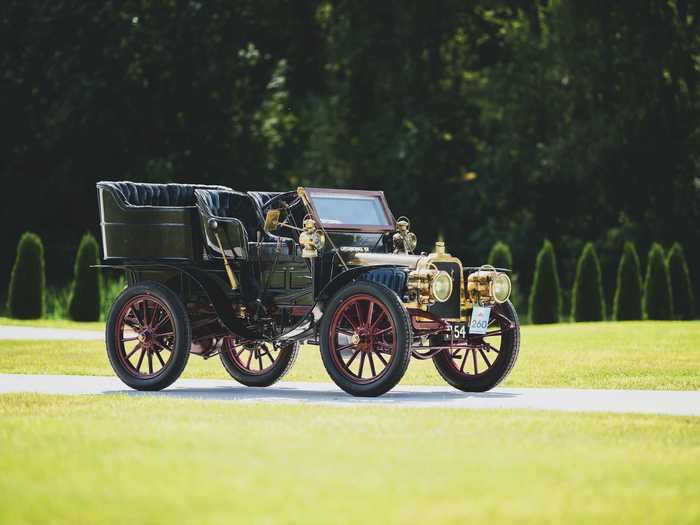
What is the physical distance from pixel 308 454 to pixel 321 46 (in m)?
37.3

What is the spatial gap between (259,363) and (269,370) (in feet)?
0.76

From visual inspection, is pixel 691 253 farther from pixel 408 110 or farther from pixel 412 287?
pixel 412 287

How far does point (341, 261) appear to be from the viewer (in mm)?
14039

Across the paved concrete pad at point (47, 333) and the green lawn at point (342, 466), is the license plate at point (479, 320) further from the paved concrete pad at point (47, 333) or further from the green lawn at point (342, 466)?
the paved concrete pad at point (47, 333)

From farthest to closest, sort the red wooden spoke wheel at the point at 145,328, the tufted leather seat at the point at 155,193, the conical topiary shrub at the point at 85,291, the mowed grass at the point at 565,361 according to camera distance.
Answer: the conical topiary shrub at the point at 85,291, the mowed grass at the point at 565,361, the tufted leather seat at the point at 155,193, the red wooden spoke wheel at the point at 145,328

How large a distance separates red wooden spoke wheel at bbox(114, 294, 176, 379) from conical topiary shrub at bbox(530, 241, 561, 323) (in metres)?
17.6

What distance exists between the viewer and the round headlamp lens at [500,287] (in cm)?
1395

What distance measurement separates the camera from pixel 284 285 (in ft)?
47.9

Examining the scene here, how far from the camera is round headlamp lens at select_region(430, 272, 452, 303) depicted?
1333cm

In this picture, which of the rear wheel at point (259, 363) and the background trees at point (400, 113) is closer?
the rear wheel at point (259, 363)

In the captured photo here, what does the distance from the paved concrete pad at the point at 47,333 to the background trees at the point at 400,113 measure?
11197mm

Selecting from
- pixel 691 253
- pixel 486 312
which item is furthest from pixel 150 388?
pixel 691 253

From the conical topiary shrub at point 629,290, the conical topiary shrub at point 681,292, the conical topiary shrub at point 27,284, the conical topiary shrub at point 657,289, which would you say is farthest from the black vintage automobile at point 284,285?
the conical topiary shrub at point 681,292

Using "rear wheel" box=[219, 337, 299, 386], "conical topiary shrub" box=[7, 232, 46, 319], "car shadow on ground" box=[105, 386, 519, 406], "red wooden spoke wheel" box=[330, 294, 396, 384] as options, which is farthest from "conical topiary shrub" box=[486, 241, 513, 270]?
"red wooden spoke wheel" box=[330, 294, 396, 384]
